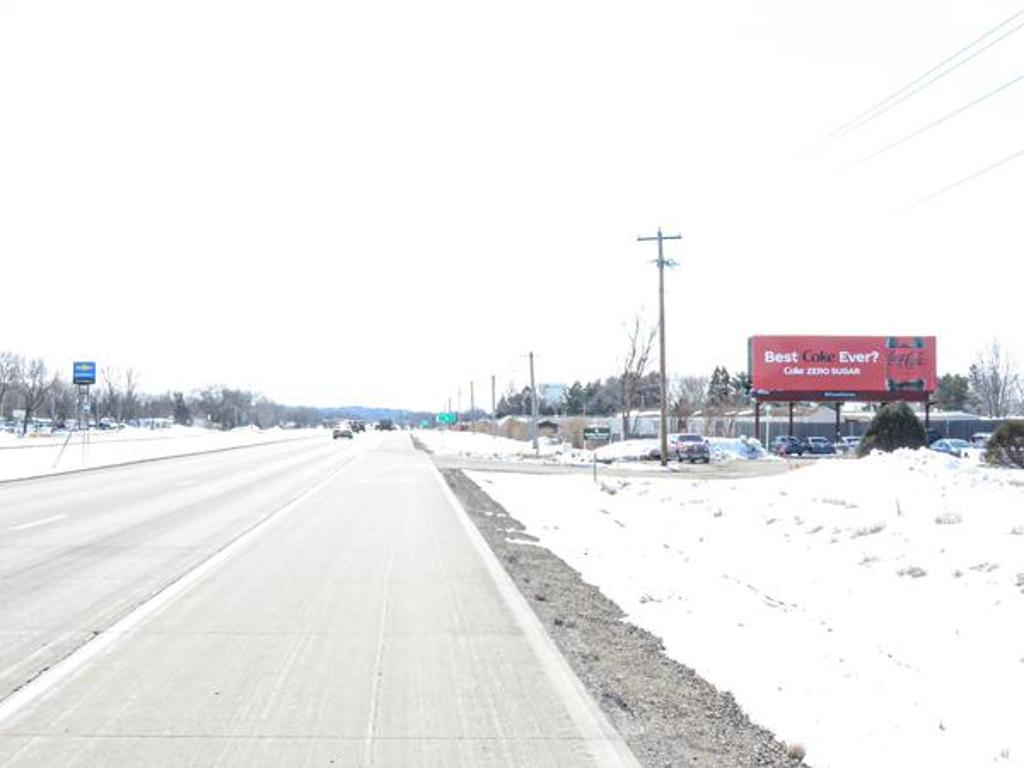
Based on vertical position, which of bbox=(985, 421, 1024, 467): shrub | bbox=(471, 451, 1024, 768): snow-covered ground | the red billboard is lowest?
bbox=(471, 451, 1024, 768): snow-covered ground

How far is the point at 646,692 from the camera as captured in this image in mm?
7094

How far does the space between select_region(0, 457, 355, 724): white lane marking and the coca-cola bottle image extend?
5744 centimetres

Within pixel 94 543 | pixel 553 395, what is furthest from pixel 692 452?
pixel 553 395

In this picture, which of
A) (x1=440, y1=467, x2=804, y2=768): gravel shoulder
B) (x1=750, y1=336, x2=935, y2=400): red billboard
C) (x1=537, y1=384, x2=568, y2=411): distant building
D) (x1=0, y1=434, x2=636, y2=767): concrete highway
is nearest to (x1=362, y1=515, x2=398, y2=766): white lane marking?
(x1=0, y1=434, x2=636, y2=767): concrete highway

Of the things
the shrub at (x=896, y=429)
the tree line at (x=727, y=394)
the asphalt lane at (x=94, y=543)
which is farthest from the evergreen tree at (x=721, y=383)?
the asphalt lane at (x=94, y=543)

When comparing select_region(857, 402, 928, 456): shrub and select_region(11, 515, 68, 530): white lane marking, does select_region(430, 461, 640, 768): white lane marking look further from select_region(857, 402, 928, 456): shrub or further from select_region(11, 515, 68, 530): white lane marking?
select_region(857, 402, 928, 456): shrub

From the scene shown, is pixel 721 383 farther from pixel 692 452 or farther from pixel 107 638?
pixel 107 638

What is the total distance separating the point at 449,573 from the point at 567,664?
5.22 meters

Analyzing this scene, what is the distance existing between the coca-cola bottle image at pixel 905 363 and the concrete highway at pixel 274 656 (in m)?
54.7

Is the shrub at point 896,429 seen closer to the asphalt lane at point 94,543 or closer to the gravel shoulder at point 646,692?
the asphalt lane at point 94,543

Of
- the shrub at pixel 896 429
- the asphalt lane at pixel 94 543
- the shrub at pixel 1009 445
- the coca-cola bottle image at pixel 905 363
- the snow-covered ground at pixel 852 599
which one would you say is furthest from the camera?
the coca-cola bottle image at pixel 905 363

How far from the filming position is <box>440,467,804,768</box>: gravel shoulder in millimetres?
5785

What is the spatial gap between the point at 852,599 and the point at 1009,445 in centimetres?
2216

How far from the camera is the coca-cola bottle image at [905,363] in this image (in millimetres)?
65250
